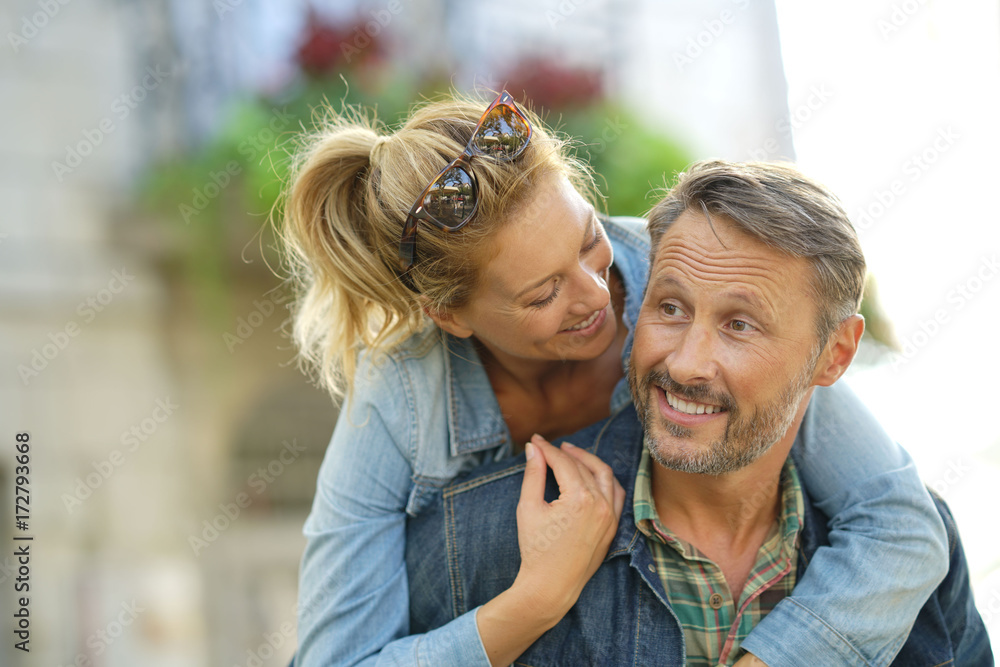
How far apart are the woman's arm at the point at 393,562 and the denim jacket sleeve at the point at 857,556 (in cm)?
48

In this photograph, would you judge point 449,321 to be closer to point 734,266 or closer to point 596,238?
point 596,238

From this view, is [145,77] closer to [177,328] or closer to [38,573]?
[177,328]

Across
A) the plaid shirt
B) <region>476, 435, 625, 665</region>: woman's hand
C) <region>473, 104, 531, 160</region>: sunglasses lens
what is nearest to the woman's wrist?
→ <region>476, 435, 625, 665</region>: woman's hand

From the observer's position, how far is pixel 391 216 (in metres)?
2.18

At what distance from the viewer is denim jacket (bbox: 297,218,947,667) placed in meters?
1.94

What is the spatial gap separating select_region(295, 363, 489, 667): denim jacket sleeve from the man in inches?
4.6

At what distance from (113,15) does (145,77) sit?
1.68ft

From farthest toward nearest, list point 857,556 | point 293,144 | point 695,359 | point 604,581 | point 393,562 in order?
1. point 293,144
2. point 393,562
3. point 604,581
4. point 857,556
5. point 695,359

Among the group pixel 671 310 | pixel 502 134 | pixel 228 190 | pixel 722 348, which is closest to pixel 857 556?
pixel 722 348

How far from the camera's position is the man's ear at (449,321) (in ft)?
7.69

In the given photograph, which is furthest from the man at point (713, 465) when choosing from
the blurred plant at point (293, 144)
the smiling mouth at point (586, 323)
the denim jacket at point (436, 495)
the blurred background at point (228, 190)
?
the blurred background at point (228, 190)

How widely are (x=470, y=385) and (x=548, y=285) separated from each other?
503 mm

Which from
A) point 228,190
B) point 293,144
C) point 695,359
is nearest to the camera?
point 695,359

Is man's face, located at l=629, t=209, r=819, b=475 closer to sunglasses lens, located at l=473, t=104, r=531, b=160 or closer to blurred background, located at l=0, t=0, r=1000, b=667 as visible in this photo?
sunglasses lens, located at l=473, t=104, r=531, b=160
